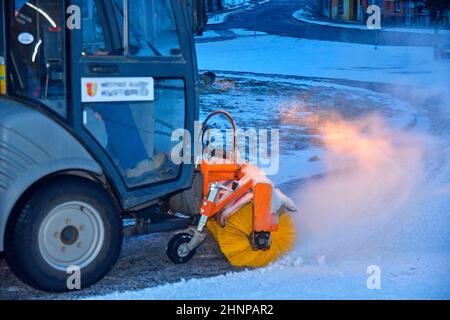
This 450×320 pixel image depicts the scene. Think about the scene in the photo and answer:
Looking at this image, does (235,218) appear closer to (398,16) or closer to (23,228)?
(23,228)

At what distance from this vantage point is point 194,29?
5.91m

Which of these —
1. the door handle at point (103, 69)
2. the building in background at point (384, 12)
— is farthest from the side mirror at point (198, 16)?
the building in background at point (384, 12)

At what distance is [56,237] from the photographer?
5.34 metres

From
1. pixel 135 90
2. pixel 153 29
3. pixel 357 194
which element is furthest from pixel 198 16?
pixel 357 194

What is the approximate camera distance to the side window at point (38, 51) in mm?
5164

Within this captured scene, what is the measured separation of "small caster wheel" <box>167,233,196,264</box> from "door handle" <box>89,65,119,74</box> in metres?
1.48

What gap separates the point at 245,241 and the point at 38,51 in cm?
209

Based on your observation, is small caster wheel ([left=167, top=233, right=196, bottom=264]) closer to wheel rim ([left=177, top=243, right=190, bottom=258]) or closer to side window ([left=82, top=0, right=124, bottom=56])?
wheel rim ([left=177, top=243, right=190, bottom=258])

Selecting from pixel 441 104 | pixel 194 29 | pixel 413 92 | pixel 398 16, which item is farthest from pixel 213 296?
pixel 398 16

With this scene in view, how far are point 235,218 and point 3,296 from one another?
1779 millimetres

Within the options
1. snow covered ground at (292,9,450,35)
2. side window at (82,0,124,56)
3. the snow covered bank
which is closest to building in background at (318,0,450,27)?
snow covered ground at (292,9,450,35)

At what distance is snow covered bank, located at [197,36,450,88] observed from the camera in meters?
24.0

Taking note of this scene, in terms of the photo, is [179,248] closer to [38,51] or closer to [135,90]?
[135,90]

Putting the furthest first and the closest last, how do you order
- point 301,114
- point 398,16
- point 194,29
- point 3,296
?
point 398,16 → point 301,114 → point 194,29 → point 3,296
